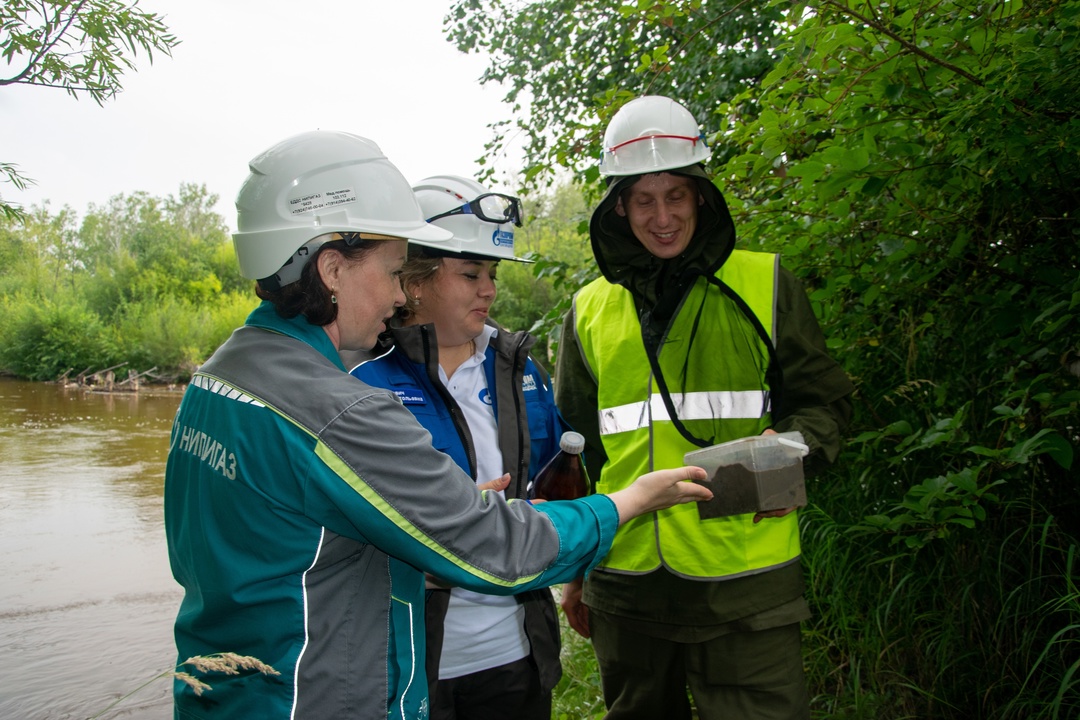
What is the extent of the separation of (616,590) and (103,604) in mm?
7172

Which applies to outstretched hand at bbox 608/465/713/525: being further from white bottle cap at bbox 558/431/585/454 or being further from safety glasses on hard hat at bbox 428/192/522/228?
safety glasses on hard hat at bbox 428/192/522/228

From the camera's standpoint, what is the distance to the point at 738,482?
7.34 feet

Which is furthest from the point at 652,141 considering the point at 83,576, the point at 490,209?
the point at 83,576

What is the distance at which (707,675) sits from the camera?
2510mm

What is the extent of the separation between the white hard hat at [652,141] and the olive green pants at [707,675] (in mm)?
1490

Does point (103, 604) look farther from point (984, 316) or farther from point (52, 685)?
point (984, 316)

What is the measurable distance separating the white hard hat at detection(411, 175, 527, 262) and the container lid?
2.82 feet

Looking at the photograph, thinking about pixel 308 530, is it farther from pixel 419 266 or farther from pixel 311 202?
pixel 419 266

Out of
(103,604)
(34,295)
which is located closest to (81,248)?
(34,295)

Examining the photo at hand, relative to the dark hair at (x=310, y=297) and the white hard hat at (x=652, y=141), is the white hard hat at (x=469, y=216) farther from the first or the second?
the dark hair at (x=310, y=297)

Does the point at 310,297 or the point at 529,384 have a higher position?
the point at 310,297

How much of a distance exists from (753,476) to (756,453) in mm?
78

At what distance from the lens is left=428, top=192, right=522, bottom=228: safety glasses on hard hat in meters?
2.53

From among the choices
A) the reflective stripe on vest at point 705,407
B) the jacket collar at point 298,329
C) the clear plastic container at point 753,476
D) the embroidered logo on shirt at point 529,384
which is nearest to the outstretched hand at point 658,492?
the clear plastic container at point 753,476
